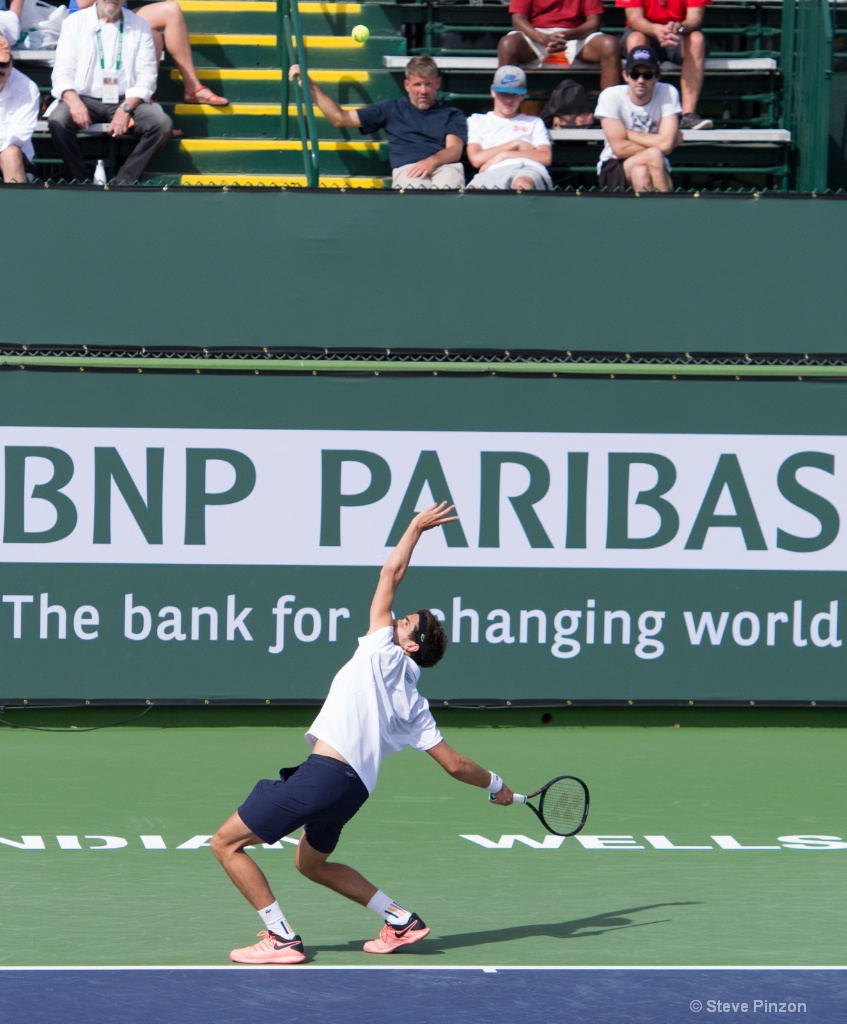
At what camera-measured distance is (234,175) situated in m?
13.8

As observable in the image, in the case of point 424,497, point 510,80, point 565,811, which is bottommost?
point 565,811

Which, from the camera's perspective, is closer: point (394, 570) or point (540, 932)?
point (394, 570)

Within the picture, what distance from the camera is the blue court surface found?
6.04m

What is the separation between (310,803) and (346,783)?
0.51ft

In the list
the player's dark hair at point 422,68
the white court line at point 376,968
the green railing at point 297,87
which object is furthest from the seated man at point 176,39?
the white court line at point 376,968

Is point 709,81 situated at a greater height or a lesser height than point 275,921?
greater

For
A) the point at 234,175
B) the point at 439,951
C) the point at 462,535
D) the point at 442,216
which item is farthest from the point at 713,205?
the point at 439,951

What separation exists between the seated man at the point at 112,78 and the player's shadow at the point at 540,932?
7.55 m

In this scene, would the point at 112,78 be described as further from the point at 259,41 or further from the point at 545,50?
the point at 545,50

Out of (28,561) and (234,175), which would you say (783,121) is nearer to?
(234,175)

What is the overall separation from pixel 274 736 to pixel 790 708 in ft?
10.6

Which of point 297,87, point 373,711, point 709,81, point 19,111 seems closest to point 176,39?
point 297,87

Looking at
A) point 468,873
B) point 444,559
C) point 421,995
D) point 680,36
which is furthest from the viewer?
point 680,36

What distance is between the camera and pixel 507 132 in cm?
1299
